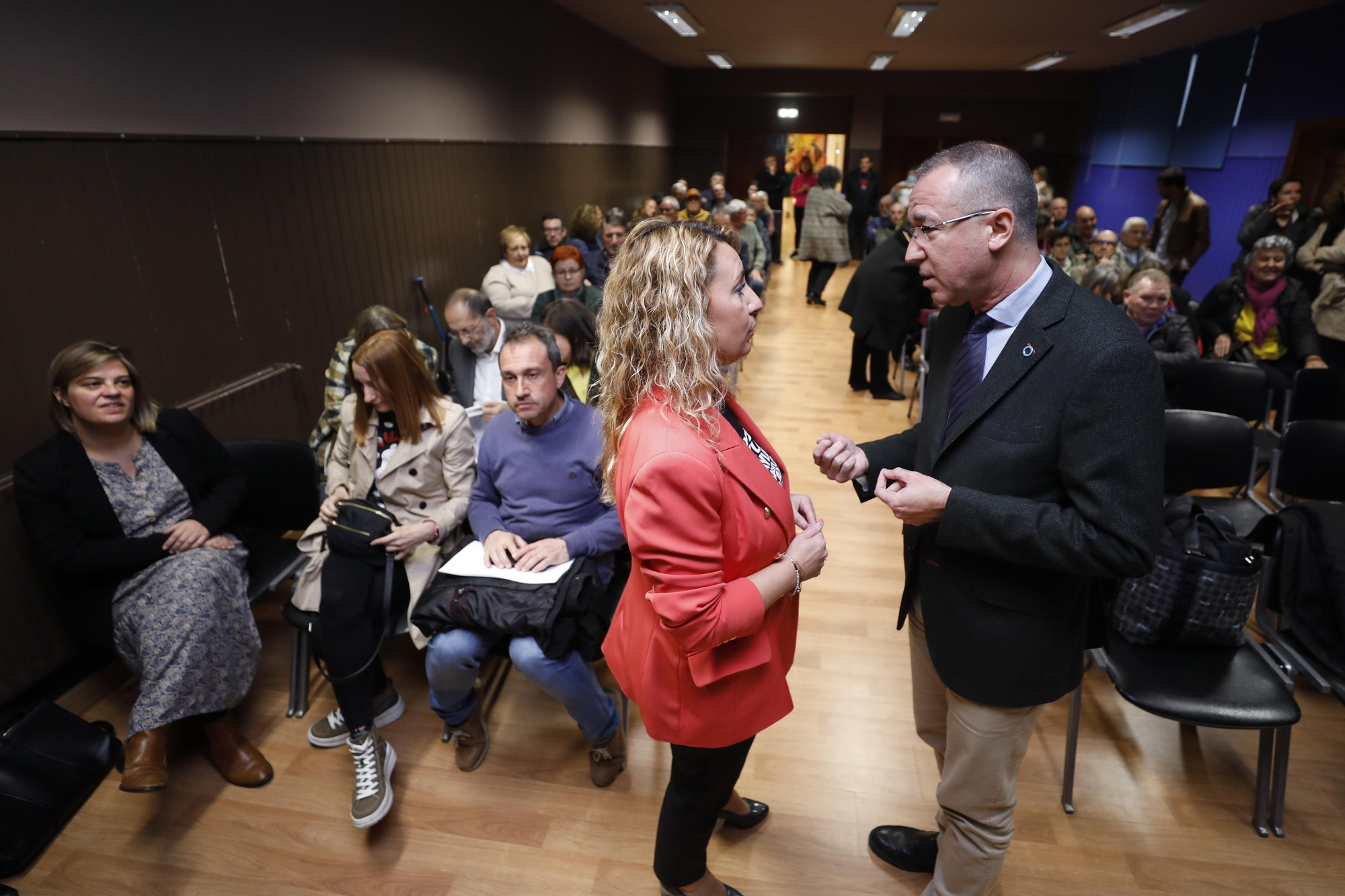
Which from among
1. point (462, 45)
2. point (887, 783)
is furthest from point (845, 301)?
point (887, 783)

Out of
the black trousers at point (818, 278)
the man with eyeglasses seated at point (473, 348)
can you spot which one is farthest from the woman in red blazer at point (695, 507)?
the black trousers at point (818, 278)

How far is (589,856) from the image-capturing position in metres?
2.09

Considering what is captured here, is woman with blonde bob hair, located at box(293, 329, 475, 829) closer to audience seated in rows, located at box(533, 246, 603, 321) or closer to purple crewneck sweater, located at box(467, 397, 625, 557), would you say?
purple crewneck sweater, located at box(467, 397, 625, 557)

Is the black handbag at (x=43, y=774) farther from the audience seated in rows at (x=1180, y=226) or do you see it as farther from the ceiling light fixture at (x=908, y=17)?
the ceiling light fixture at (x=908, y=17)

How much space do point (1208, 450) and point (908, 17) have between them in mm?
7451

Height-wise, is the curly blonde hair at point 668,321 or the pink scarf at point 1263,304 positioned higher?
the curly blonde hair at point 668,321

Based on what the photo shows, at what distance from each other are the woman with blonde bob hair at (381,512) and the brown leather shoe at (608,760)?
667mm

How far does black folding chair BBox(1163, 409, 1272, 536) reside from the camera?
297 centimetres

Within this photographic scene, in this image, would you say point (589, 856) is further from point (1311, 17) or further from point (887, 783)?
point (1311, 17)

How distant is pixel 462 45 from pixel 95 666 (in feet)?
18.8

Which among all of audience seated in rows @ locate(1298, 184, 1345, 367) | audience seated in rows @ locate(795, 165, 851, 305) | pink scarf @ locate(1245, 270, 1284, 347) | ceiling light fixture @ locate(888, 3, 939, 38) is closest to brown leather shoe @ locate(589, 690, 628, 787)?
pink scarf @ locate(1245, 270, 1284, 347)

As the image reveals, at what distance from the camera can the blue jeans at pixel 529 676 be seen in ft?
7.18

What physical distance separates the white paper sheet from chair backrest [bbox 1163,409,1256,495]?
2696 millimetres

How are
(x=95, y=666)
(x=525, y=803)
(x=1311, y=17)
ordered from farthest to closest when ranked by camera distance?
(x=1311, y=17) → (x=95, y=666) → (x=525, y=803)
